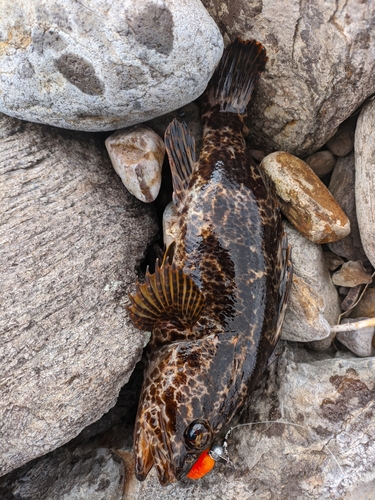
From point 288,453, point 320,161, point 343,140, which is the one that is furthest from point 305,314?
point 343,140

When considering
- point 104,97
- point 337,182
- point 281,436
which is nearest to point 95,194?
point 104,97

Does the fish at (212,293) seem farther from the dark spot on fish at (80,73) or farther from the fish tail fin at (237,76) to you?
the dark spot on fish at (80,73)

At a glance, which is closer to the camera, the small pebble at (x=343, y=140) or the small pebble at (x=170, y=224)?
the small pebble at (x=170, y=224)

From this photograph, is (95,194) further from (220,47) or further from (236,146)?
(220,47)

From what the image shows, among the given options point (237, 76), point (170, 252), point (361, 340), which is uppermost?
point (237, 76)

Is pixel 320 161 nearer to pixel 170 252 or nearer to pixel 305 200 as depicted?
pixel 305 200

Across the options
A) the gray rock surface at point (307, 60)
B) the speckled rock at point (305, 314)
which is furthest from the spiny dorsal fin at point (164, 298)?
the gray rock surface at point (307, 60)

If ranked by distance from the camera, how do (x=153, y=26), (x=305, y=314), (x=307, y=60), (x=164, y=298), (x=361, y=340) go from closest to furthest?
(x=153, y=26) → (x=164, y=298) → (x=307, y=60) → (x=305, y=314) → (x=361, y=340)
